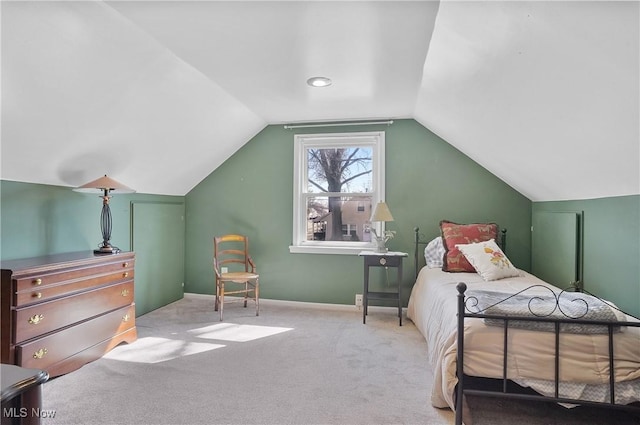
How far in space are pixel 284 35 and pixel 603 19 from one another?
5.15 feet

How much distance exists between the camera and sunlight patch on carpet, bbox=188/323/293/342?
3.30 m

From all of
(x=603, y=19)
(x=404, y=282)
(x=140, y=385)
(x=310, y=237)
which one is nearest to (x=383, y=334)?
(x=404, y=282)

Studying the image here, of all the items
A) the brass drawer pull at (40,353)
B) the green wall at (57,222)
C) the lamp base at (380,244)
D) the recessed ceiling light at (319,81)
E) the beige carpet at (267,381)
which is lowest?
the beige carpet at (267,381)

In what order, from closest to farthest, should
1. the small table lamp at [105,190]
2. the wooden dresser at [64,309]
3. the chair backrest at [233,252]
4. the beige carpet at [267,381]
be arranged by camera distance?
the beige carpet at [267,381]
the wooden dresser at [64,309]
the small table lamp at [105,190]
the chair backrest at [233,252]

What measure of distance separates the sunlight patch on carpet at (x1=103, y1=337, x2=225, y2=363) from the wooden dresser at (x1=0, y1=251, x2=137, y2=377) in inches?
3.3

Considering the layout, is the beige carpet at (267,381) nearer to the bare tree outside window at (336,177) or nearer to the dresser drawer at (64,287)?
the dresser drawer at (64,287)

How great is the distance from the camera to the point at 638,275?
2289mm

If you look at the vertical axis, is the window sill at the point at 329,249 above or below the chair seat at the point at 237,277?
above

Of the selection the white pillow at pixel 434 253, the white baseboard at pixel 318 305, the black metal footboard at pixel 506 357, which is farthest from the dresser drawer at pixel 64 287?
the white pillow at pixel 434 253

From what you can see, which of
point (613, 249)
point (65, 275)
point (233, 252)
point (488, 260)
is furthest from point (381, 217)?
point (65, 275)

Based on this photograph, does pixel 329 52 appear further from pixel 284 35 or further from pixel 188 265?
pixel 188 265

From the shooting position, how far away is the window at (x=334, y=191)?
4.32 meters

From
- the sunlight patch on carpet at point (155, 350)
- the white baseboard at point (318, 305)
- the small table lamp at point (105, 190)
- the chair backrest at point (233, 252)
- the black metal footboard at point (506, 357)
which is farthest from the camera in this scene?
the chair backrest at point (233, 252)

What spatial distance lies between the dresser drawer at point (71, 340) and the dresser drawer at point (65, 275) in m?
0.34
